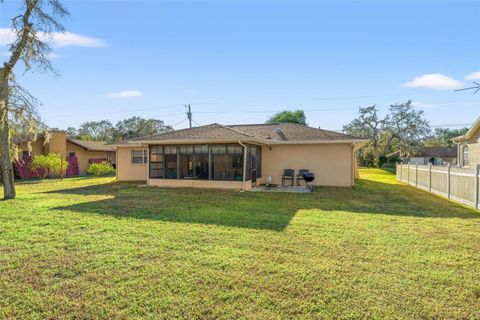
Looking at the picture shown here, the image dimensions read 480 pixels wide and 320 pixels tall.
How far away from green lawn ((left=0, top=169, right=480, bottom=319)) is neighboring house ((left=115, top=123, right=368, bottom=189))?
5.79 meters

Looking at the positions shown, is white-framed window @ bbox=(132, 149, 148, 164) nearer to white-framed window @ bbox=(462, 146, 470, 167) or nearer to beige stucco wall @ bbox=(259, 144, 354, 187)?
beige stucco wall @ bbox=(259, 144, 354, 187)

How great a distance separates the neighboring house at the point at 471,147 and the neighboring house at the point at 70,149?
82.2 feet

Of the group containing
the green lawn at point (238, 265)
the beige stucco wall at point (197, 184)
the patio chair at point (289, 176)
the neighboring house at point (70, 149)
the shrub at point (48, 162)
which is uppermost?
the neighboring house at point (70, 149)

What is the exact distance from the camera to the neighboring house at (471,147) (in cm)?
1950

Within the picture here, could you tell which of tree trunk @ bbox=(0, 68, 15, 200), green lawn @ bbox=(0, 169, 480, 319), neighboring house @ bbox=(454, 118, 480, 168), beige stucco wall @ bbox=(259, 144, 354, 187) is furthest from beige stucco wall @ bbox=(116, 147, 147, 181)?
neighboring house @ bbox=(454, 118, 480, 168)

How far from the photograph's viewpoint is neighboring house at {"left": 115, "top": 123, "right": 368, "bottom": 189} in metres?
13.5

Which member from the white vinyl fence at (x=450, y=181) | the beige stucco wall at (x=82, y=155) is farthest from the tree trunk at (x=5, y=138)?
the beige stucco wall at (x=82, y=155)

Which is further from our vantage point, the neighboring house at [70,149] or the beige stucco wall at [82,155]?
the beige stucco wall at [82,155]

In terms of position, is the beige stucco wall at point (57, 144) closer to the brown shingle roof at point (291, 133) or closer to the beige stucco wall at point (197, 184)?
the beige stucco wall at point (197, 184)

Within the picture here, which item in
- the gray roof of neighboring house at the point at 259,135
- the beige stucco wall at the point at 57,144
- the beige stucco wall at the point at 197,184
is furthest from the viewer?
the beige stucco wall at the point at 57,144

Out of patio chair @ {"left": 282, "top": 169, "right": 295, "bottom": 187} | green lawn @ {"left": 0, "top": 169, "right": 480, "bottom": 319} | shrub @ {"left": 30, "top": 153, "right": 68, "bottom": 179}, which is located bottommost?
green lawn @ {"left": 0, "top": 169, "right": 480, "bottom": 319}

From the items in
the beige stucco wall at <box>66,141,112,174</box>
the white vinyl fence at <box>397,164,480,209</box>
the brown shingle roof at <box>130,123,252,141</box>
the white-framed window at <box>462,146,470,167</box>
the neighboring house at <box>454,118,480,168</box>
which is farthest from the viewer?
the beige stucco wall at <box>66,141,112,174</box>

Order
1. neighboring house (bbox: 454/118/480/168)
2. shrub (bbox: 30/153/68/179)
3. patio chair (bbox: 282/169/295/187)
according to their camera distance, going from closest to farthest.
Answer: patio chair (bbox: 282/169/295/187), shrub (bbox: 30/153/68/179), neighboring house (bbox: 454/118/480/168)

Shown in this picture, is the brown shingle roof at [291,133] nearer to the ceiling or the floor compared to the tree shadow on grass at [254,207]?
nearer to the ceiling
